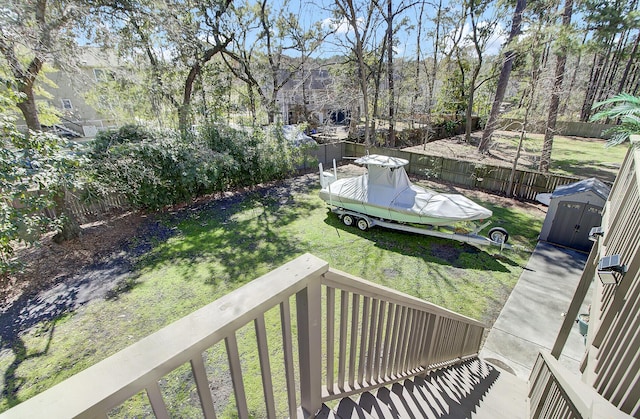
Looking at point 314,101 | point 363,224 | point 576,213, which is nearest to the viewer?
point 576,213

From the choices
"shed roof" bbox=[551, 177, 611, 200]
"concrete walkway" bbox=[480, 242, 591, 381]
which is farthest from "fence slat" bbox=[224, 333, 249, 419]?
"shed roof" bbox=[551, 177, 611, 200]

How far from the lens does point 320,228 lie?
8.23m

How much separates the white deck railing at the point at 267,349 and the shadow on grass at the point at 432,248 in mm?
4300

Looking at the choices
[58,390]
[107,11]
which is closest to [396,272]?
[58,390]

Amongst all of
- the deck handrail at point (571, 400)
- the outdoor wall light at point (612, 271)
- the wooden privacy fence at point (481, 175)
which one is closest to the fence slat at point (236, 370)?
the deck handrail at point (571, 400)

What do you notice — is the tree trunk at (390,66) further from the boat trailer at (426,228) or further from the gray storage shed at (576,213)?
the gray storage shed at (576,213)

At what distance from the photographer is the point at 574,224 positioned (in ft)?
23.2

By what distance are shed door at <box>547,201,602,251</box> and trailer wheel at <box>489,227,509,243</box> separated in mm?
1508

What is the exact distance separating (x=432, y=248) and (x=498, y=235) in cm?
159

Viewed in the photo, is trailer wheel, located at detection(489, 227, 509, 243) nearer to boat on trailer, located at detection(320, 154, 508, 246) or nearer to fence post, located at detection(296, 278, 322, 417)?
boat on trailer, located at detection(320, 154, 508, 246)

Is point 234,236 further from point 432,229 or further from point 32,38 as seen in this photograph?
point 32,38

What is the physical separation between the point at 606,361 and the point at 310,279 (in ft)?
6.85

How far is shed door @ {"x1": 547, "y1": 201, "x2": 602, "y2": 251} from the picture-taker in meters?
6.81

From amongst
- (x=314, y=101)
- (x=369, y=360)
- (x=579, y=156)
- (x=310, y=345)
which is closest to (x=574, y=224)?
(x=369, y=360)
